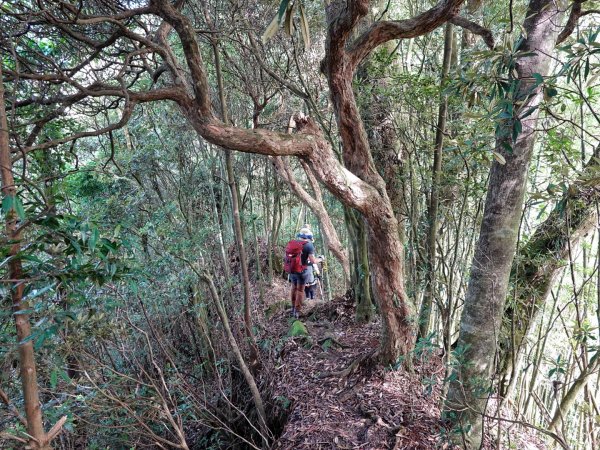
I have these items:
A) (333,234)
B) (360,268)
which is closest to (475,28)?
(360,268)

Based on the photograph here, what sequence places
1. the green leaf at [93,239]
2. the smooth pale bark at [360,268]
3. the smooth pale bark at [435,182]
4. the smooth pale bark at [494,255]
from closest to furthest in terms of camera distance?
the green leaf at [93,239]
the smooth pale bark at [494,255]
the smooth pale bark at [435,182]
the smooth pale bark at [360,268]

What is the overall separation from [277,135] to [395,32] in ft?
4.29

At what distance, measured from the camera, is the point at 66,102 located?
258 centimetres

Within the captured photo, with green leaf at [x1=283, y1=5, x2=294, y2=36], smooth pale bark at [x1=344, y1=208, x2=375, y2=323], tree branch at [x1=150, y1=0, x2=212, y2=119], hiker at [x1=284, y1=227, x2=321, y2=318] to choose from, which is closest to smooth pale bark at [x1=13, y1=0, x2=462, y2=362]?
tree branch at [x1=150, y1=0, x2=212, y2=119]

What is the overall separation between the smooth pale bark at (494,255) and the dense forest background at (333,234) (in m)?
0.02

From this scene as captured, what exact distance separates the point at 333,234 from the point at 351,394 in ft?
10.8

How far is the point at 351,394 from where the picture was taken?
151 inches

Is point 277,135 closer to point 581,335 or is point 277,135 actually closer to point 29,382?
point 29,382

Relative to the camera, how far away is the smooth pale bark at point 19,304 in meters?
1.53

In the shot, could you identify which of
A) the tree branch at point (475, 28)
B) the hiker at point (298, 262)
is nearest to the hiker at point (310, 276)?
the hiker at point (298, 262)

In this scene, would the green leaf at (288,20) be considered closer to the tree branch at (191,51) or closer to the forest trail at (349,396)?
the tree branch at (191,51)

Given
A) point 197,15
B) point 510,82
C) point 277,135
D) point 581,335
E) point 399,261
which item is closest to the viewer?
point 510,82

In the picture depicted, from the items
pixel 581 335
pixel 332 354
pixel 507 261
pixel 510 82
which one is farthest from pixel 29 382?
pixel 332 354

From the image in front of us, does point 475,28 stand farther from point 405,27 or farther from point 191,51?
point 191,51
